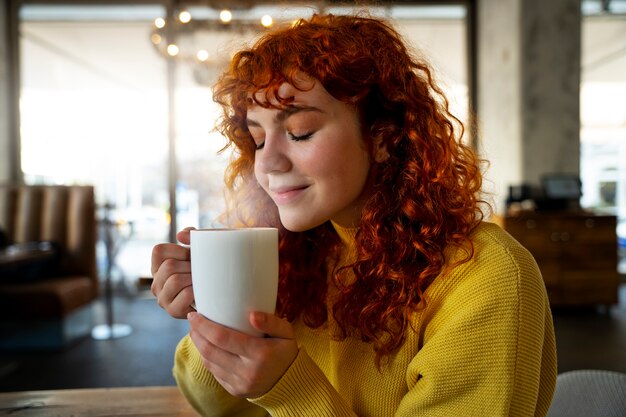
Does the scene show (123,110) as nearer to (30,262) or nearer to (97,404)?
(30,262)

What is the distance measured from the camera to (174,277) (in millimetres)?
700

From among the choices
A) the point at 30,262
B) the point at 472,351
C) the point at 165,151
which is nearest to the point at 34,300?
the point at 30,262

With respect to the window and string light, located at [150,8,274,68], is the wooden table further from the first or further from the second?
the window

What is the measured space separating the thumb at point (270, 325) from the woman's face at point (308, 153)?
0.63 feet

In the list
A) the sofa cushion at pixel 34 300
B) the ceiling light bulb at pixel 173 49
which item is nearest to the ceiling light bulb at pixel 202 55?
the ceiling light bulb at pixel 173 49

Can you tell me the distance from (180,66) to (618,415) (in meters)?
5.34

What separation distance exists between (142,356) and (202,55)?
90.6 inches

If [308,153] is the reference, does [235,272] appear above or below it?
below

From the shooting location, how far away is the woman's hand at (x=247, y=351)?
1.90 feet

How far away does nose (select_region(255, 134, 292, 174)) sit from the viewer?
2.40ft

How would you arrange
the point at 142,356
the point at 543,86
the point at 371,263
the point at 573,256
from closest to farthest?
the point at 371,263, the point at 142,356, the point at 573,256, the point at 543,86

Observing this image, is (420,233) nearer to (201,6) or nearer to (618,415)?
(618,415)

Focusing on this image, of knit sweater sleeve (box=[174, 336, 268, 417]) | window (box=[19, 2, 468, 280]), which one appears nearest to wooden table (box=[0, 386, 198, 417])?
knit sweater sleeve (box=[174, 336, 268, 417])

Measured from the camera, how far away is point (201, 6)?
542cm
